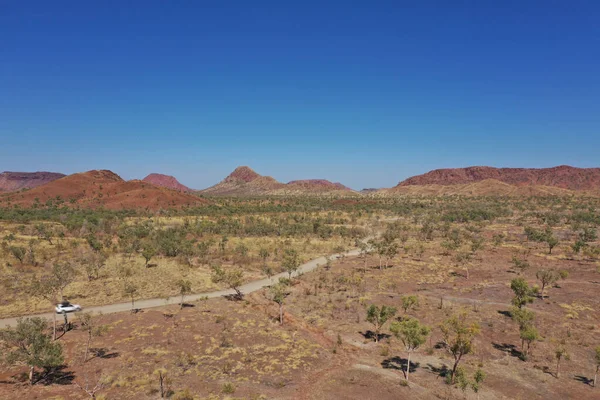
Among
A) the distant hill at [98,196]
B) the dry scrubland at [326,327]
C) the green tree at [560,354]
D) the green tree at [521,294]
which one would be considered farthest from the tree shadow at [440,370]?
the distant hill at [98,196]

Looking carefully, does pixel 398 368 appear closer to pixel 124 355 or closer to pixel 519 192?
pixel 124 355

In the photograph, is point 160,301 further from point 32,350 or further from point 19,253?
point 19,253

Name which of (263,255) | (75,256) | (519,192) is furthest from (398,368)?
(519,192)

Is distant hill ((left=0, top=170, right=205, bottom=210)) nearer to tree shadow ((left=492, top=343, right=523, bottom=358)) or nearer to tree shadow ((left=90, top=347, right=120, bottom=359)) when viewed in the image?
tree shadow ((left=90, top=347, right=120, bottom=359))

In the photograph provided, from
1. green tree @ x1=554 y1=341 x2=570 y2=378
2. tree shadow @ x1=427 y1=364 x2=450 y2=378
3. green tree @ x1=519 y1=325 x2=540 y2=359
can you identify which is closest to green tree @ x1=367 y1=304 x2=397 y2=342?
tree shadow @ x1=427 y1=364 x2=450 y2=378

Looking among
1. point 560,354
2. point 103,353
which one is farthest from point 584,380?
point 103,353
